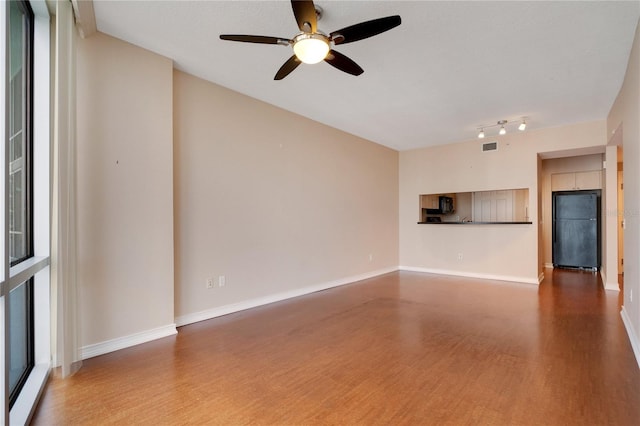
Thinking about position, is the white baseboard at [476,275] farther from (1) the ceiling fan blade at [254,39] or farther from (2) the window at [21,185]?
(2) the window at [21,185]

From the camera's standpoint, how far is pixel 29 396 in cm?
198

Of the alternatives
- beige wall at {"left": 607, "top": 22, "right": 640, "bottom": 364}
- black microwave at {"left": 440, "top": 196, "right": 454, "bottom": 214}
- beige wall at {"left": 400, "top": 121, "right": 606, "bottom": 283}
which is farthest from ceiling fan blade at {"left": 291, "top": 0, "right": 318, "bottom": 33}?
black microwave at {"left": 440, "top": 196, "right": 454, "bottom": 214}

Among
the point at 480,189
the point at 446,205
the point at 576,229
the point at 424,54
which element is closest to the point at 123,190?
the point at 424,54

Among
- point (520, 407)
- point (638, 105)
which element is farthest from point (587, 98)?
point (520, 407)

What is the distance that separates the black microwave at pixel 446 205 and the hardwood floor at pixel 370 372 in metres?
3.62

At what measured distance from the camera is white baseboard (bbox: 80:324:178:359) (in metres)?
2.63

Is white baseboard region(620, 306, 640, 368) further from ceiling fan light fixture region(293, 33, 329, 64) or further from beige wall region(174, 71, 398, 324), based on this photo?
beige wall region(174, 71, 398, 324)

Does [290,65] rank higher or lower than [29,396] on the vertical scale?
higher

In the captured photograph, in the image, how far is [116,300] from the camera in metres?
2.79

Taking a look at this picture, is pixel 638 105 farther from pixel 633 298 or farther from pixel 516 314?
pixel 516 314

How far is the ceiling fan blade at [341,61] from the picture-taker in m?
2.43

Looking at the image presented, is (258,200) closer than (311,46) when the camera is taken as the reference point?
No

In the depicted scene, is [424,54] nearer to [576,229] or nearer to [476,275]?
[476,275]

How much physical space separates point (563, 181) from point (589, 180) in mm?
432
